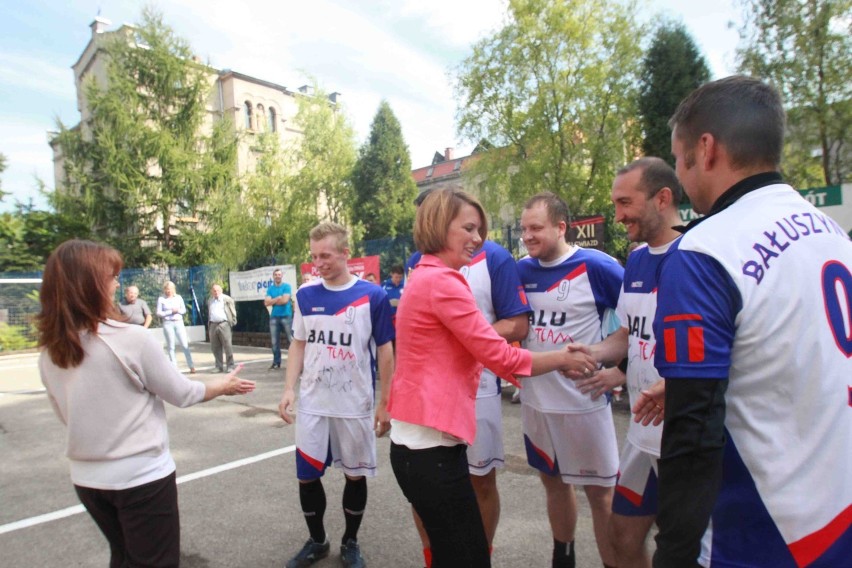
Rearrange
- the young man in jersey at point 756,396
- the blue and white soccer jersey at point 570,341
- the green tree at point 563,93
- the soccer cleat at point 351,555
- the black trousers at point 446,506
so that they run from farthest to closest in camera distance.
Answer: the green tree at point 563,93 < the soccer cleat at point 351,555 < the blue and white soccer jersey at point 570,341 < the black trousers at point 446,506 < the young man in jersey at point 756,396

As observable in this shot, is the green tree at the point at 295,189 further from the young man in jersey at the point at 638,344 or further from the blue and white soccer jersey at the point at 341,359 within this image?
the young man in jersey at the point at 638,344

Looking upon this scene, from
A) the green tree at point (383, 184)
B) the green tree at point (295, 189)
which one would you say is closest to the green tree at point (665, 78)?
the green tree at point (295, 189)

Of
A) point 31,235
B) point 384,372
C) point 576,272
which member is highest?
point 31,235

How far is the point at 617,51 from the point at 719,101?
20.2 m

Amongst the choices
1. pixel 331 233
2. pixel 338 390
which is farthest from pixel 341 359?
pixel 331 233

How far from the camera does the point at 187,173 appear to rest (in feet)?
74.5

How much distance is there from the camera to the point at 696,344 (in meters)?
1.19

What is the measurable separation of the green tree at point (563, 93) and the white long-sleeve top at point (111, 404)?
699 inches

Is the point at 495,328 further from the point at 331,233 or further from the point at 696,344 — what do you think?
the point at 696,344

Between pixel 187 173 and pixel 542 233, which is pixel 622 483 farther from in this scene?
pixel 187 173

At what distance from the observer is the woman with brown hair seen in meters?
2.18

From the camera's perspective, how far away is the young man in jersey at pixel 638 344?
2416 millimetres

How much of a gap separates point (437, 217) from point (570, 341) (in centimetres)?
123

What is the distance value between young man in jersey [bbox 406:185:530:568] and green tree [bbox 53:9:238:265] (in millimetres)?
22230
